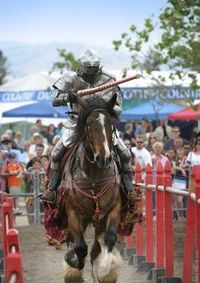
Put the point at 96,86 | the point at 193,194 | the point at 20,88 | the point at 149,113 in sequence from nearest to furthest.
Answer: the point at 193,194 → the point at 96,86 → the point at 149,113 → the point at 20,88

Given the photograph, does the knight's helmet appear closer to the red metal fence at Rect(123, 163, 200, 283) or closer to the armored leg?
the armored leg

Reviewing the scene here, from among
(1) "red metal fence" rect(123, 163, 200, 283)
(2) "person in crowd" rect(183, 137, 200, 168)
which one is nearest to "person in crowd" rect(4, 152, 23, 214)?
(2) "person in crowd" rect(183, 137, 200, 168)

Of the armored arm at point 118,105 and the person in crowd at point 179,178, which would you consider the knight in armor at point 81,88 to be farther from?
the person in crowd at point 179,178

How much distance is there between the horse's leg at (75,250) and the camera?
1189 cm

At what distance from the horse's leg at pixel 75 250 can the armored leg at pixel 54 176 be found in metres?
0.46

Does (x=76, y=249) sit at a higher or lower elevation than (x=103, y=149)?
lower

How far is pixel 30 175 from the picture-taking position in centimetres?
2258

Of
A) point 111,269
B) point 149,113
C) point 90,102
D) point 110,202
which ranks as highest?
point 149,113

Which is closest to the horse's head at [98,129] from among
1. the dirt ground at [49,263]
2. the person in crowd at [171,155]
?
the dirt ground at [49,263]

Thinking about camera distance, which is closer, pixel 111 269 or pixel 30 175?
pixel 111 269

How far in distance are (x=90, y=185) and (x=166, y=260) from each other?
1.51m

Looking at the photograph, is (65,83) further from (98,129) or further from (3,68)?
(3,68)

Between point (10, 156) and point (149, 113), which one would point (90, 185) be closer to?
point (10, 156)

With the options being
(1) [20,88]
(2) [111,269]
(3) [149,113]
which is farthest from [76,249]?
(1) [20,88]
